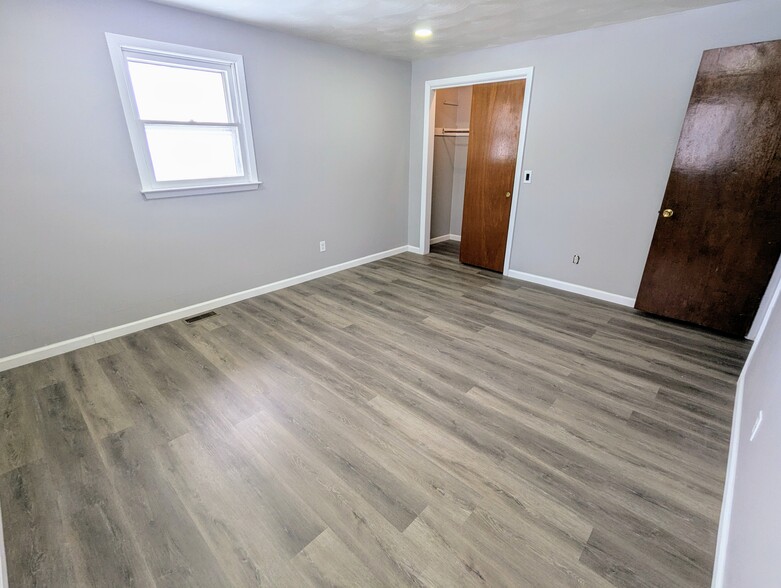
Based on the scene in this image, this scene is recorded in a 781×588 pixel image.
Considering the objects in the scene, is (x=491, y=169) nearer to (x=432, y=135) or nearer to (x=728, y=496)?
(x=432, y=135)

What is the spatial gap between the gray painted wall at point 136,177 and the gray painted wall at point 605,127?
1689 millimetres

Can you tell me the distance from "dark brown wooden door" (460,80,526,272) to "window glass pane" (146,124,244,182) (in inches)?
105

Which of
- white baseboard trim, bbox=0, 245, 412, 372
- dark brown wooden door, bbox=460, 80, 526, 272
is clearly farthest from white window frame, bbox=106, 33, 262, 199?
dark brown wooden door, bbox=460, 80, 526, 272

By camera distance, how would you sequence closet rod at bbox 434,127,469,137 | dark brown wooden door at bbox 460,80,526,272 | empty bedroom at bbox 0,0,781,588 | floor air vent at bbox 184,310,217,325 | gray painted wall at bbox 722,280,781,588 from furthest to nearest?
closet rod at bbox 434,127,469,137 → dark brown wooden door at bbox 460,80,526,272 → floor air vent at bbox 184,310,217,325 → empty bedroom at bbox 0,0,781,588 → gray painted wall at bbox 722,280,781,588

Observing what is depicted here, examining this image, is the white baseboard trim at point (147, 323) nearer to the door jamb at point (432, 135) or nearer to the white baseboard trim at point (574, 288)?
the door jamb at point (432, 135)

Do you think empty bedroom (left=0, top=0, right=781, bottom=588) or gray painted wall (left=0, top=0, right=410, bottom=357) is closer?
empty bedroom (left=0, top=0, right=781, bottom=588)

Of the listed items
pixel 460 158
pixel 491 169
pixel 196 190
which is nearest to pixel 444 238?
pixel 460 158

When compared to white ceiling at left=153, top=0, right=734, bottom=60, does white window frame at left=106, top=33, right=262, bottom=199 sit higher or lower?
lower

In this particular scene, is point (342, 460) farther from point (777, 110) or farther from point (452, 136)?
point (452, 136)

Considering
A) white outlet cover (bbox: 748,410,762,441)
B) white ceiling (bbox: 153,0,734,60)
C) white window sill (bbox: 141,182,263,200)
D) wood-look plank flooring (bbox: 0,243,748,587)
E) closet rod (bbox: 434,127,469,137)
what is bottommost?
wood-look plank flooring (bbox: 0,243,748,587)

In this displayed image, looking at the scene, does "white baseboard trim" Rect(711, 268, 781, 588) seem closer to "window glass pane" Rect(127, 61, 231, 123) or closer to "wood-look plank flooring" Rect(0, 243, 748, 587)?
"wood-look plank flooring" Rect(0, 243, 748, 587)

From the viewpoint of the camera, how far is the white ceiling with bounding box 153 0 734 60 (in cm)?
252

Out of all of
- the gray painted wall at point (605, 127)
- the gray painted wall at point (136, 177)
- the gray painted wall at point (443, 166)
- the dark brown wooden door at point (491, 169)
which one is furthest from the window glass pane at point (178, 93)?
the gray painted wall at point (443, 166)

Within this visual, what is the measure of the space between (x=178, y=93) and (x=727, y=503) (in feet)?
14.1
